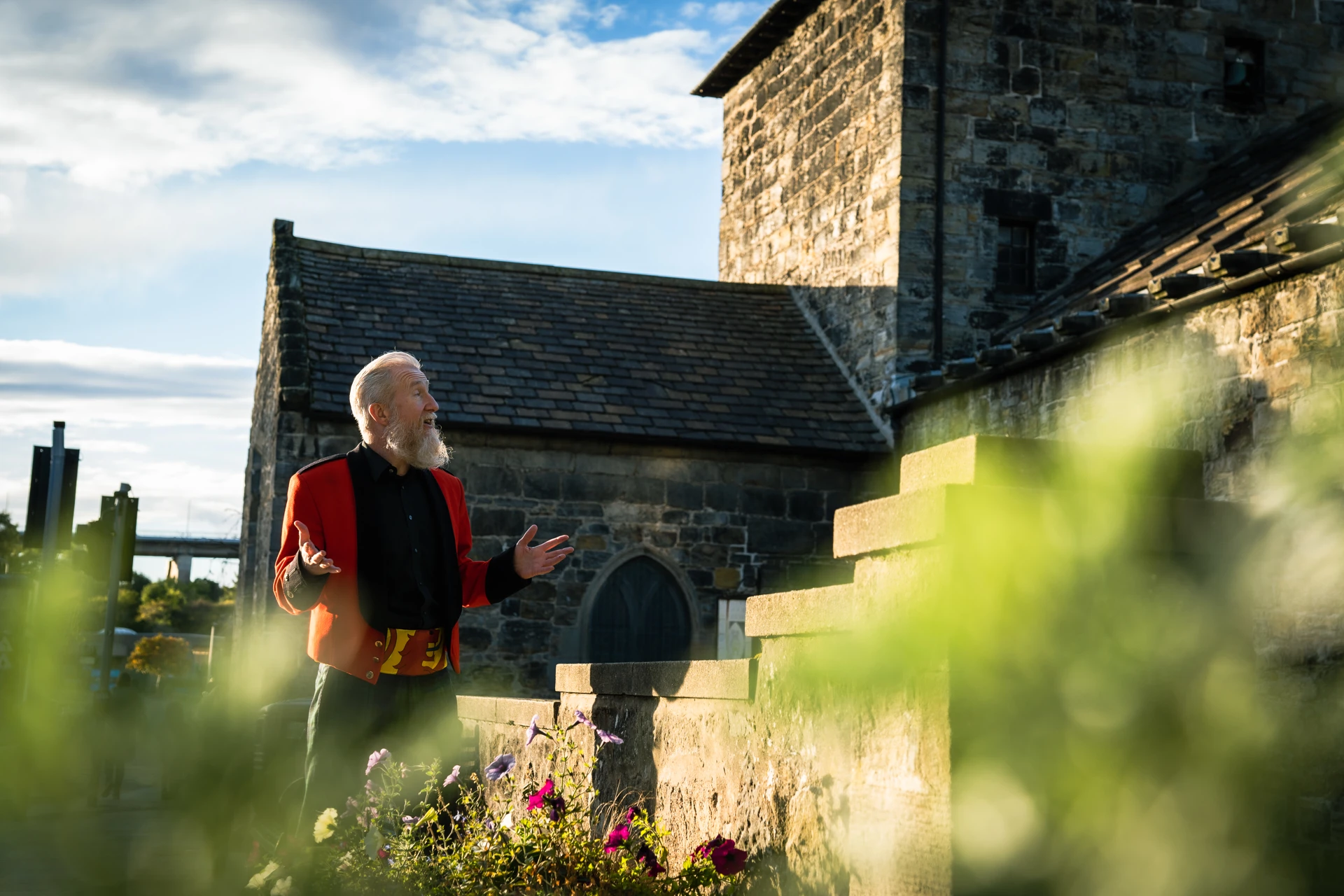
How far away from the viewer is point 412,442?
4.08 meters

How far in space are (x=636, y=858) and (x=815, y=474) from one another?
328 inches

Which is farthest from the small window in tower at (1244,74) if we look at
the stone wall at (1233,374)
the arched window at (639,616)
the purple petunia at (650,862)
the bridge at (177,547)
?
the bridge at (177,547)

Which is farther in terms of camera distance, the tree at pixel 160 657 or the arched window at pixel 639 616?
the tree at pixel 160 657

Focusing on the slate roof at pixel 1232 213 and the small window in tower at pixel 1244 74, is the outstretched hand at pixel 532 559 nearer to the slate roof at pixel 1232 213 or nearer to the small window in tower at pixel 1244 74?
the slate roof at pixel 1232 213

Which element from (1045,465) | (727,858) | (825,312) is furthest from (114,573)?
(1045,465)

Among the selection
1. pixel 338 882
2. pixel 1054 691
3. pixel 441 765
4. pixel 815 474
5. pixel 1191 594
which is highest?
pixel 815 474

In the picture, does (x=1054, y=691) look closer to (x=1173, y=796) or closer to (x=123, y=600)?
(x=1173, y=796)

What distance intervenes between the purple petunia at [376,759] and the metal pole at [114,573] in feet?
33.6

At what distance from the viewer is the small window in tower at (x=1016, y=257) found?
13.0 meters

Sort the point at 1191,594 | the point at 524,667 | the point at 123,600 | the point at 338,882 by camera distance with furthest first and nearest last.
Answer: the point at 123,600
the point at 524,667
the point at 338,882
the point at 1191,594

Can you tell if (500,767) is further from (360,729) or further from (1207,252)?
(1207,252)

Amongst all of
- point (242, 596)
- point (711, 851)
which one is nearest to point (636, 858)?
point (711, 851)

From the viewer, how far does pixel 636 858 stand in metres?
4.44

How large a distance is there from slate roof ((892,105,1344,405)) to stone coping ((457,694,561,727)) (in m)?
4.47
